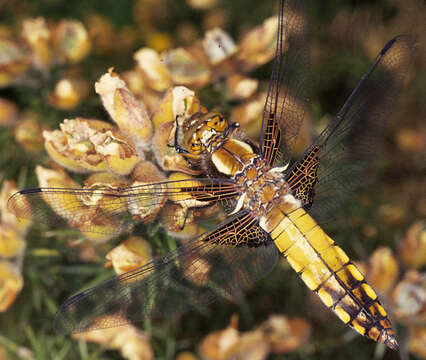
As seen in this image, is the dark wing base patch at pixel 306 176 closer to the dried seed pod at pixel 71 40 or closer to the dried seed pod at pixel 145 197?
the dried seed pod at pixel 145 197

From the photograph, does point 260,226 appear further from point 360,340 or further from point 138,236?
point 360,340

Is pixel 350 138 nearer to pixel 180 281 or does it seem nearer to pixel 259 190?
pixel 259 190

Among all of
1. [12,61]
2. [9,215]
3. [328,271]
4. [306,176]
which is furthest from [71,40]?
[328,271]

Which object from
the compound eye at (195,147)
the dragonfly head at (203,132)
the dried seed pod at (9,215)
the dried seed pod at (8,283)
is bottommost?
the compound eye at (195,147)

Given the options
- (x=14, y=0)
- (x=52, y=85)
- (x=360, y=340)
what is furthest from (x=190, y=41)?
(x=360, y=340)

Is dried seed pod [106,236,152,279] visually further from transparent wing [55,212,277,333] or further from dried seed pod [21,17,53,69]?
dried seed pod [21,17,53,69]

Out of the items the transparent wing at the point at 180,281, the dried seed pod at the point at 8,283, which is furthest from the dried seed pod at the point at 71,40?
the transparent wing at the point at 180,281
